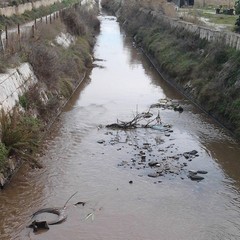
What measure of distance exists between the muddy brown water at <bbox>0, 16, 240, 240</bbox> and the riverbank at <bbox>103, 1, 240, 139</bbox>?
1.11m

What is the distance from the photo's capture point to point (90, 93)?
30922 millimetres

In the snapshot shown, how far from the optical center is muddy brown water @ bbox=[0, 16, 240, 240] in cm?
1391

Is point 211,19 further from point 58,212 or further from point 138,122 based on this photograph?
point 58,212

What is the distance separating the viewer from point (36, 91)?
74.6ft

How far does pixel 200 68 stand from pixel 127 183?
52.3 feet

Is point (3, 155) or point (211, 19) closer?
point (3, 155)

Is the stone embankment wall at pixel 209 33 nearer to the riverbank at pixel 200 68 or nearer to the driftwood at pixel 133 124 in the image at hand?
the riverbank at pixel 200 68

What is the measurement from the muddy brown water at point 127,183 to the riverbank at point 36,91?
0.74 m

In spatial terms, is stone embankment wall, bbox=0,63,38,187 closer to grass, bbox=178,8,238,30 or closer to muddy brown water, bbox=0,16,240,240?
muddy brown water, bbox=0,16,240,240

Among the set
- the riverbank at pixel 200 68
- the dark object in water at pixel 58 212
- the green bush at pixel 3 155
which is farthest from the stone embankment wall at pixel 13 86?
the riverbank at pixel 200 68

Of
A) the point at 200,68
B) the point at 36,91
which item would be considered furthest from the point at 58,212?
the point at 200,68

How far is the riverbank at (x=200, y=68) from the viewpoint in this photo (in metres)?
24.7

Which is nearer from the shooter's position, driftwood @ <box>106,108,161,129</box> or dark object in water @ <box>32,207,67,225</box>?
dark object in water @ <box>32,207,67,225</box>

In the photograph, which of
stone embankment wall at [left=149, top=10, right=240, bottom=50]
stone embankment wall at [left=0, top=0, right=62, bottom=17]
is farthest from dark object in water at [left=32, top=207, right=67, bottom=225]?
stone embankment wall at [left=0, top=0, right=62, bottom=17]
